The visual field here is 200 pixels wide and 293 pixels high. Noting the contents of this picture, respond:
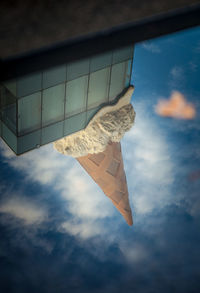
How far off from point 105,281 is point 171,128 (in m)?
4.38

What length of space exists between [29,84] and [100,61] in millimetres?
2068

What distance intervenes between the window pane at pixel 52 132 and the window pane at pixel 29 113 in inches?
8.7

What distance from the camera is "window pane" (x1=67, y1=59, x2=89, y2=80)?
41.2ft

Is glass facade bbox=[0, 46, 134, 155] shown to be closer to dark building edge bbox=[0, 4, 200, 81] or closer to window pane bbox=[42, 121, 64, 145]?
window pane bbox=[42, 121, 64, 145]

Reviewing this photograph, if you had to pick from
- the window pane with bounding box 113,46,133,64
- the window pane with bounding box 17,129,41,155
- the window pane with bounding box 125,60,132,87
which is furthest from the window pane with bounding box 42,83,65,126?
the window pane with bounding box 113,46,133,64

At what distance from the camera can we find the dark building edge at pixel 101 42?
→ 41.3 feet

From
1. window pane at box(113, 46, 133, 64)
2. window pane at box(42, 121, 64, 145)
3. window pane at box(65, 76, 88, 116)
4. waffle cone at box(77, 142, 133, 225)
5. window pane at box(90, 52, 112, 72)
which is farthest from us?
window pane at box(113, 46, 133, 64)

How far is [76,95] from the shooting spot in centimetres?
1236

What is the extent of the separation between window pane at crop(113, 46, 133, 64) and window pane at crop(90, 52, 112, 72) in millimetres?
152

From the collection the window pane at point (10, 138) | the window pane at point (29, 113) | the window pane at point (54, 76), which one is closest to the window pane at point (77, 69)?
the window pane at point (54, 76)

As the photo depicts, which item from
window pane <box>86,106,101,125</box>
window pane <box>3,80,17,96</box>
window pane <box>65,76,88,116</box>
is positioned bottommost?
window pane <box>86,106,101,125</box>

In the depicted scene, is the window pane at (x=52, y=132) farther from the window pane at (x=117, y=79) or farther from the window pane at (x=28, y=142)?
the window pane at (x=117, y=79)

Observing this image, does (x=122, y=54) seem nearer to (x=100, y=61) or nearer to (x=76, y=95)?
(x=100, y=61)

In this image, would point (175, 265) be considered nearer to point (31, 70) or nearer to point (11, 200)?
point (11, 200)
